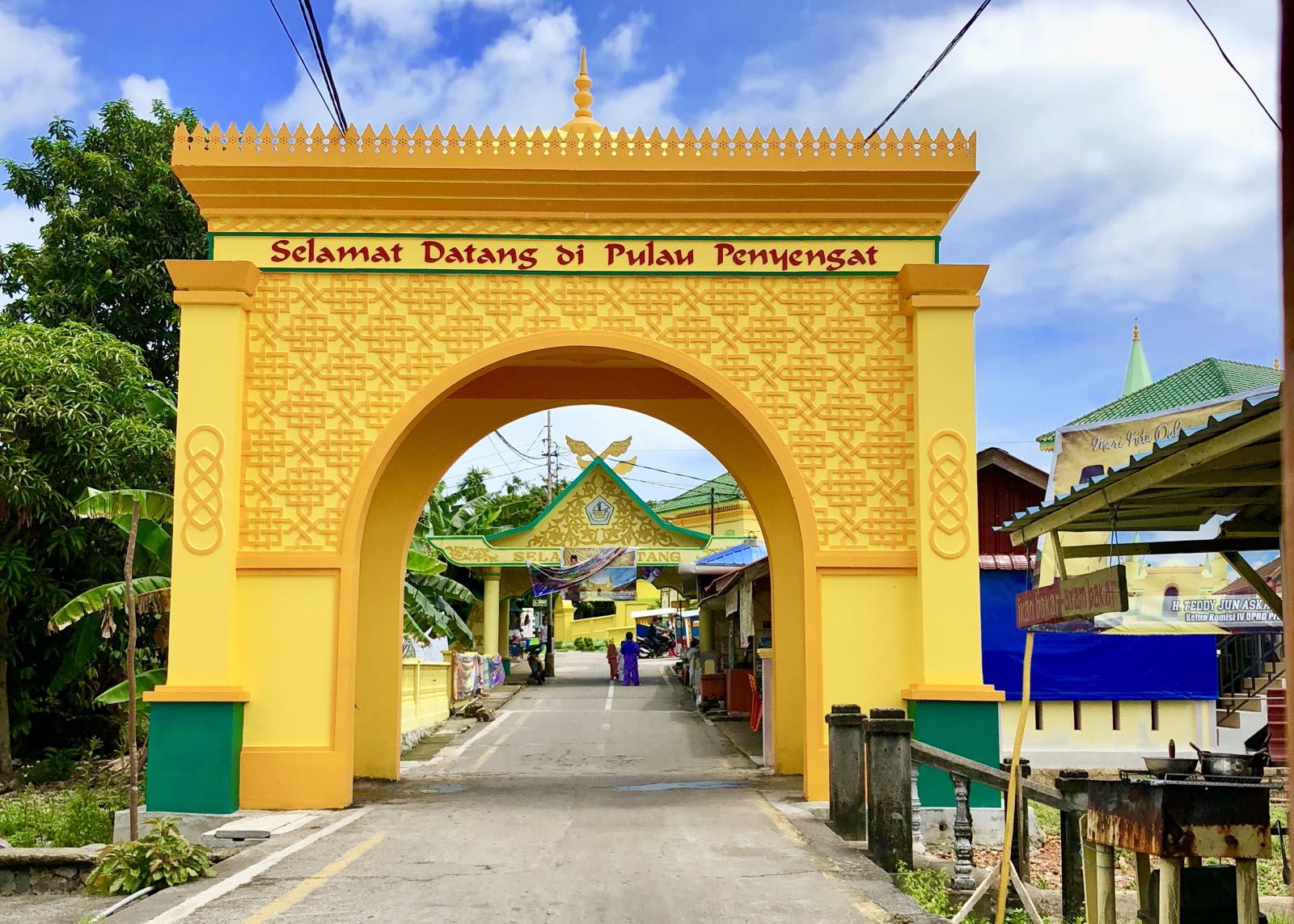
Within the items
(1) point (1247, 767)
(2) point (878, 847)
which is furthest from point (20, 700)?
(1) point (1247, 767)

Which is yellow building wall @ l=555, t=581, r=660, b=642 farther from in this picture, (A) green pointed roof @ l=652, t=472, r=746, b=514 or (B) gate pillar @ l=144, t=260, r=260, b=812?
(B) gate pillar @ l=144, t=260, r=260, b=812

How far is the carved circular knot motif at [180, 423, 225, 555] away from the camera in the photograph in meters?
10.1

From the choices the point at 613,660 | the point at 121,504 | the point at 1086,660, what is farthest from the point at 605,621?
the point at 121,504

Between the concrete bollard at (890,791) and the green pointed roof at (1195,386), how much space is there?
13.3 metres

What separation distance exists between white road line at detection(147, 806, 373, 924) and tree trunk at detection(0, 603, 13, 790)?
7.60 metres

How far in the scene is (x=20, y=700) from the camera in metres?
15.7

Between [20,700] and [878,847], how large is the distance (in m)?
12.3

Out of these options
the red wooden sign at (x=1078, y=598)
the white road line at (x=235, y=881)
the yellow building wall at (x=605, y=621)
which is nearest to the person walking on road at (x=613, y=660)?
the white road line at (x=235, y=881)

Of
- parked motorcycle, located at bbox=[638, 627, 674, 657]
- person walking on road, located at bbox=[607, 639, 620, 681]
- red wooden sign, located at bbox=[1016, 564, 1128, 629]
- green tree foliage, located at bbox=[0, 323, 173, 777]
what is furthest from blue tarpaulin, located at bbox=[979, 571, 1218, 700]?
parked motorcycle, located at bbox=[638, 627, 674, 657]

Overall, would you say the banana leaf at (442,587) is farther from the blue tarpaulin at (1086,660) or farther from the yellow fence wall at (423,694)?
the blue tarpaulin at (1086,660)

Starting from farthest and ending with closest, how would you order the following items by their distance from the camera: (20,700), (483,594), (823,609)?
(483,594) → (20,700) → (823,609)

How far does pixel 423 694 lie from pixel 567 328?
9525 mm

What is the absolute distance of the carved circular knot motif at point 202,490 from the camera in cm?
1010

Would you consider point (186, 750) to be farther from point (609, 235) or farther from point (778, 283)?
point (778, 283)
